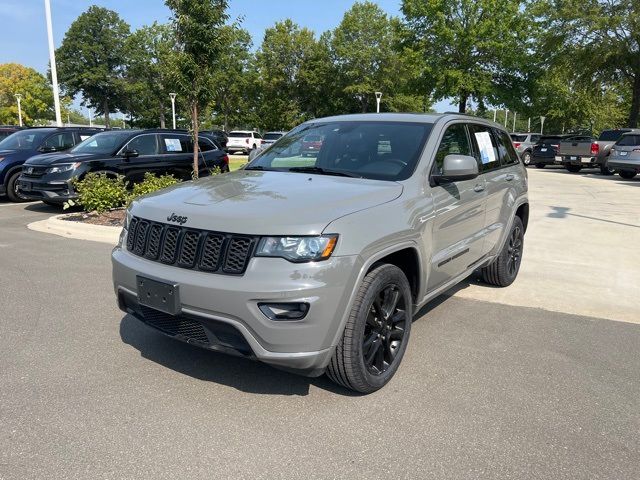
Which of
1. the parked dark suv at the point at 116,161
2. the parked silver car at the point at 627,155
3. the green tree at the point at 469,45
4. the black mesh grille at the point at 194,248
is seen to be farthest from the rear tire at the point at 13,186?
the green tree at the point at 469,45

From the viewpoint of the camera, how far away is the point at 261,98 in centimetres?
6000

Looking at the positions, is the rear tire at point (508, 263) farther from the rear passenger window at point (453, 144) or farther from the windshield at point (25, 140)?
the windshield at point (25, 140)

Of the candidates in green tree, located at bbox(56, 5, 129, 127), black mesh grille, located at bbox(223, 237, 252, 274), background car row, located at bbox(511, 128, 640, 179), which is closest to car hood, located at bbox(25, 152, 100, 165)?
black mesh grille, located at bbox(223, 237, 252, 274)

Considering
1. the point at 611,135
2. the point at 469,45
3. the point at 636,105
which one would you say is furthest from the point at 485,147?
the point at 469,45

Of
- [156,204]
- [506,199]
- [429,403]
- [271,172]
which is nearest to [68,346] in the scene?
[156,204]

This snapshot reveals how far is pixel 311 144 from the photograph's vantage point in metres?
4.43

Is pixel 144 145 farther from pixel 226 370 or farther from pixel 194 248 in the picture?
pixel 194 248

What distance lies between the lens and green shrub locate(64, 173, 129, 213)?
9414mm

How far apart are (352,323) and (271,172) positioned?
1626 mm

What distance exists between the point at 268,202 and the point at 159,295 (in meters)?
0.84

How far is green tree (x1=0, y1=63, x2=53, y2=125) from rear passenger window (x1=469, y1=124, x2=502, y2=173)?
7197 cm

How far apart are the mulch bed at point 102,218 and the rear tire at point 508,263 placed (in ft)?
19.9

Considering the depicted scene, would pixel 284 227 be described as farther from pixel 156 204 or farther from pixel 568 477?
pixel 568 477

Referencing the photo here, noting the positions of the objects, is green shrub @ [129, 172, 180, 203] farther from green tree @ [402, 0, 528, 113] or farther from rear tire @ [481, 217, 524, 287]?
green tree @ [402, 0, 528, 113]
